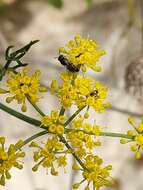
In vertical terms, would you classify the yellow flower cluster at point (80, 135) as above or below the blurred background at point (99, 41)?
below

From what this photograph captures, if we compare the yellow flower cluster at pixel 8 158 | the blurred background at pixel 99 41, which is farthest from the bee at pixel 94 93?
the blurred background at pixel 99 41

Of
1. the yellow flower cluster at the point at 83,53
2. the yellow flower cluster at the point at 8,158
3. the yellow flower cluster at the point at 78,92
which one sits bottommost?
the yellow flower cluster at the point at 8,158

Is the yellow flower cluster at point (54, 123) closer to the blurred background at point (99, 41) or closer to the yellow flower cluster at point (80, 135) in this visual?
the yellow flower cluster at point (80, 135)

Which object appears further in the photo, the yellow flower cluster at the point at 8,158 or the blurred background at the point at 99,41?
the blurred background at the point at 99,41

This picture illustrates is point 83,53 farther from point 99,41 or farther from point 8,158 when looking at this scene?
point 99,41

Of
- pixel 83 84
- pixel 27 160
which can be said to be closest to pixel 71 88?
pixel 83 84

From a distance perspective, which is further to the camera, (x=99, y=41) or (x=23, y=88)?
(x=99, y=41)

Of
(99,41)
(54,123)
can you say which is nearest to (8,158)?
(54,123)
